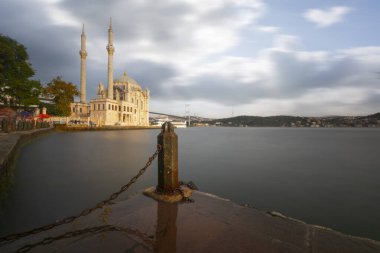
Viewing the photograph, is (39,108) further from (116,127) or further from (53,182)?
(53,182)

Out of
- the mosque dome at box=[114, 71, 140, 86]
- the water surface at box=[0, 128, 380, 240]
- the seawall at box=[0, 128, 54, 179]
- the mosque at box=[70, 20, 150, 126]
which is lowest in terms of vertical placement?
the water surface at box=[0, 128, 380, 240]

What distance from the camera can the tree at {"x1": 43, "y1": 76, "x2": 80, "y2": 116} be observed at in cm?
5362

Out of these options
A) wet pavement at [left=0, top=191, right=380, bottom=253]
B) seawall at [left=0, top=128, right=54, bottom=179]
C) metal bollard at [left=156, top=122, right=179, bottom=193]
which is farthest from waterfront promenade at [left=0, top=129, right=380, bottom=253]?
seawall at [left=0, top=128, right=54, bottom=179]

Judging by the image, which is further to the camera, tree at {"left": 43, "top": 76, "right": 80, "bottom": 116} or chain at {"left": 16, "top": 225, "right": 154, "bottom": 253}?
tree at {"left": 43, "top": 76, "right": 80, "bottom": 116}

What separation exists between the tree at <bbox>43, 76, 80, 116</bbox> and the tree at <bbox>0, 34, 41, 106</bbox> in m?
19.0

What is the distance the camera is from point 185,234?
3.93 meters

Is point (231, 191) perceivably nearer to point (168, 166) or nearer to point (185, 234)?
point (168, 166)

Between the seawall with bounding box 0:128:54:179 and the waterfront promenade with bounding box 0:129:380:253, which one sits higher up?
the seawall with bounding box 0:128:54:179

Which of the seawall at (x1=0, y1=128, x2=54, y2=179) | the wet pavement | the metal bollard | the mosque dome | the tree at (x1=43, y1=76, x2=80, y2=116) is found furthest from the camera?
the mosque dome

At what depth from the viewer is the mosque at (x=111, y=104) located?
232 feet

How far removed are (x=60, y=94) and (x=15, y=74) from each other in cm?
2207

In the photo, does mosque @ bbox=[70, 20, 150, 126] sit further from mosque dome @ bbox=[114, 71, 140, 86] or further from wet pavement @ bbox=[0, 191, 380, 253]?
wet pavement @ bbox=[0, 191, 380, 253]

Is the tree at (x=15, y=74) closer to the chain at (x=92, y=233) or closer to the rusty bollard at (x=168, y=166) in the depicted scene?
the rusty bollard at (x=168, y=166)

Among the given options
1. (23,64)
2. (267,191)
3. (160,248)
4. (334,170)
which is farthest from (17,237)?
(23,64)
